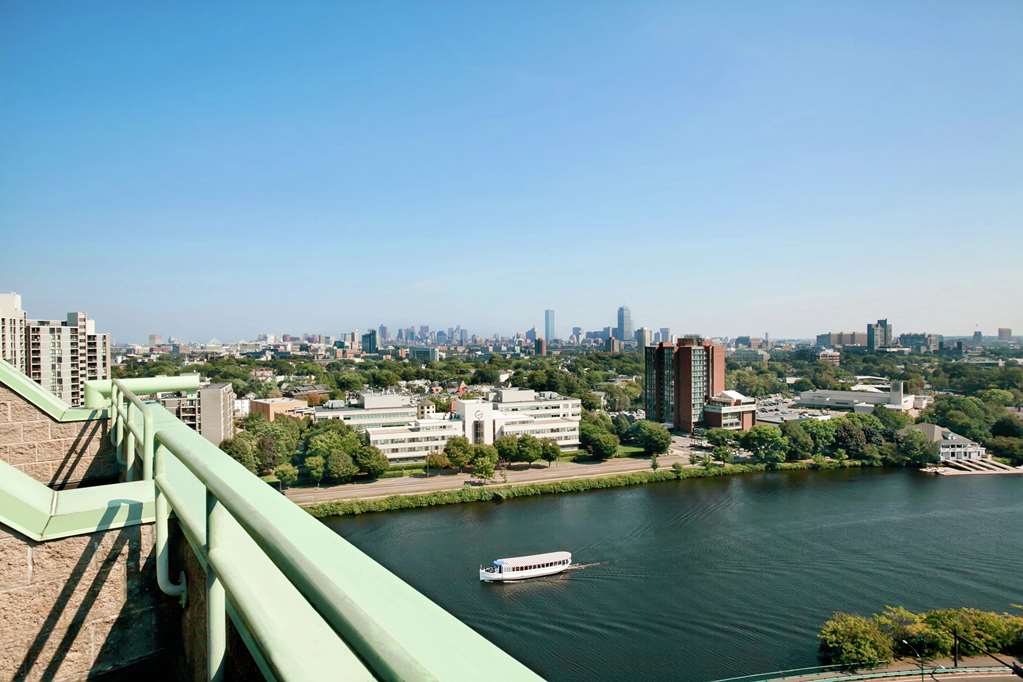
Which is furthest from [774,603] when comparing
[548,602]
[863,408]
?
Result: [863,408]

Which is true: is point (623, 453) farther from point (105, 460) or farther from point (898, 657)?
point (105, 460)

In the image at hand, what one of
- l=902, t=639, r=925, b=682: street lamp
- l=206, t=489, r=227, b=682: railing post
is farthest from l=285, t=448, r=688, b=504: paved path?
l=206, t=489, r=227, b=682: railing post

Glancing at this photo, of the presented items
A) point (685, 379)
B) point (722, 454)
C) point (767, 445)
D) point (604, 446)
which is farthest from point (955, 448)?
point (604, 446)

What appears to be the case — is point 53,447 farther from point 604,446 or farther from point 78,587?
point 604,446

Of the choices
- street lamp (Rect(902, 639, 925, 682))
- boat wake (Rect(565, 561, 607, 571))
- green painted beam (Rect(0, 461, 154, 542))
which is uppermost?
green painted beam (Rect(0, 461, 154, 542))

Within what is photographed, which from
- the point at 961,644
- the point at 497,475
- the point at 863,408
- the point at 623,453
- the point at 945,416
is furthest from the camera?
the point at 863,408

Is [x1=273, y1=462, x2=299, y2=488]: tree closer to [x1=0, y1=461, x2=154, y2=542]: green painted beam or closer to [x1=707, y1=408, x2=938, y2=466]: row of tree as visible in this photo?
[x1=707, y1=408, x2=938, y2=466]: row of tree
